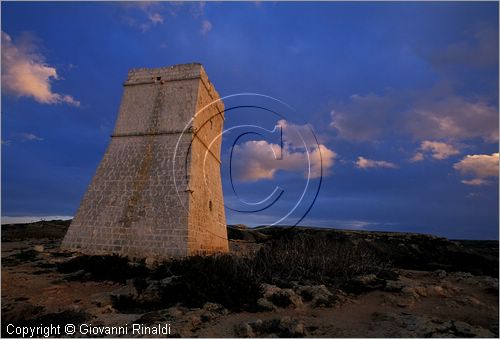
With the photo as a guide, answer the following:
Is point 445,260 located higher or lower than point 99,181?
lower

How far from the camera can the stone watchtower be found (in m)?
11.4

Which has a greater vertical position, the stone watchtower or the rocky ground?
the stone watchtower

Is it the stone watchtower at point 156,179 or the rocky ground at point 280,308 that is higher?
the stone watchtower at point 156,179

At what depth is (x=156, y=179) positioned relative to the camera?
40.2 feet

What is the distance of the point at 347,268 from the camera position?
29.1 feet

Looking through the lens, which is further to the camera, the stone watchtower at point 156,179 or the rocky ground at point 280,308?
the stone watchtower at point 156,179

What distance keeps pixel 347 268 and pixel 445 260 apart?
10.8 meters

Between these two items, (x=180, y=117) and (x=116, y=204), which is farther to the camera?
(x=180, y=117)

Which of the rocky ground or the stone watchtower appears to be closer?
the rocky ground

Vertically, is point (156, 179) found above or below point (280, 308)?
above

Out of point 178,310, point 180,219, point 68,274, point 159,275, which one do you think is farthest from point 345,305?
point 68,274

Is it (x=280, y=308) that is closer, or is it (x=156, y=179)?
(x=280, y=308)

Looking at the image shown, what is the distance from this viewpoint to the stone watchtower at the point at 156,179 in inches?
448

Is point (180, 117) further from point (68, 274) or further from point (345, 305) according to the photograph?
point (345, 305)
